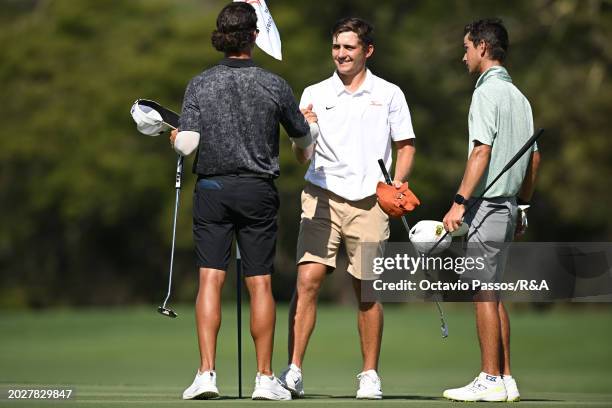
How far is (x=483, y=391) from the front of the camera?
7492 millimetres

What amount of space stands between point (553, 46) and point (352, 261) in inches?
1080

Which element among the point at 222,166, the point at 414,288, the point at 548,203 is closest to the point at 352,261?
the point at 414,288

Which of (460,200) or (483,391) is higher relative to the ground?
(460,200)

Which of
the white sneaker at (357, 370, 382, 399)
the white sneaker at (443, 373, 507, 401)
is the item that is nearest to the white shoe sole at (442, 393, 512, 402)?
the white sneaker at (443, 373, 507, 401)

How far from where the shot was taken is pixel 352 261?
8398 mm

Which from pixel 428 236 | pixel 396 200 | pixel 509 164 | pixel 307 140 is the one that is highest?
pixel 307 140

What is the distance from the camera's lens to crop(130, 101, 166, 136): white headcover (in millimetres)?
7746

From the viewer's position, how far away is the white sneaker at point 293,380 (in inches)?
315

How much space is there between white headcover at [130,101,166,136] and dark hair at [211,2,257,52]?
2.02 ft

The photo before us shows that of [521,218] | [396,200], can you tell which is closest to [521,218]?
[521,218]

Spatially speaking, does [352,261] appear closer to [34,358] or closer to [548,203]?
[34,358]

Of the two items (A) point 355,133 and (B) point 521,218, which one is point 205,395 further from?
(B) point 521,218

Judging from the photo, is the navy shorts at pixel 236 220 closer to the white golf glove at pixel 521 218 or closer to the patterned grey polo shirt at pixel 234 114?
the patterned grey polo shirt at pixel 234 114

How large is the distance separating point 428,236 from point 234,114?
1.36 m
